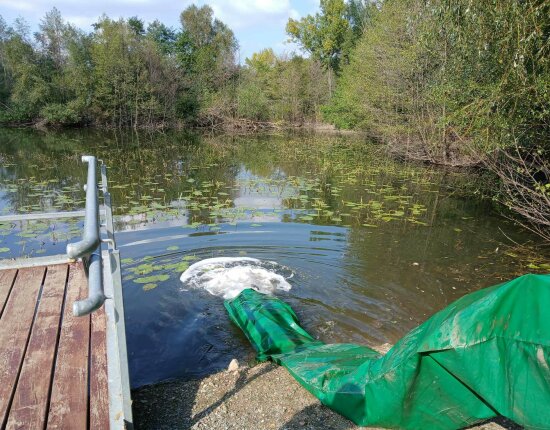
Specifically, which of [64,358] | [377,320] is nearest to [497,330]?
[64,358]

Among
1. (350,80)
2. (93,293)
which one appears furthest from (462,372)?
(350,80)

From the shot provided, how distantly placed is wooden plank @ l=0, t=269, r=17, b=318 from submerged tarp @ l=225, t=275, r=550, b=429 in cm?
242

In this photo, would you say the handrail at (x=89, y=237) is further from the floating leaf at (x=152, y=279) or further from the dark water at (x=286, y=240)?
the floating leaf at (x=152, y=279)

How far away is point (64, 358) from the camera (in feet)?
8.42

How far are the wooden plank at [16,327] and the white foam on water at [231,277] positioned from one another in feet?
8.51

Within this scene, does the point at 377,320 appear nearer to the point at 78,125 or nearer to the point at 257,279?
the point at 257,279

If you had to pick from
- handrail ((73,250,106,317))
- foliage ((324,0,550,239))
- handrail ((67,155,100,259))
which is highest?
foliage ((324,0,550,239))

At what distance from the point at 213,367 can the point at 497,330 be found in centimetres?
316

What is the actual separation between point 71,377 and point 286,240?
18.9 feet

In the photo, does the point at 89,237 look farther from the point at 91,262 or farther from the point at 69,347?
the point at 69,347

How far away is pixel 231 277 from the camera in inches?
237

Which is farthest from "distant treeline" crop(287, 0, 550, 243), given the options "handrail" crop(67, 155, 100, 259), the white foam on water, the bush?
the bush

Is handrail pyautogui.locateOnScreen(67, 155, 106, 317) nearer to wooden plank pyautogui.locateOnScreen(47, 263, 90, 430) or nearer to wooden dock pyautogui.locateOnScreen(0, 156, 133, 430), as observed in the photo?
wooden dock pyautogui.locateOnScreen(0, 156, 133, 430)

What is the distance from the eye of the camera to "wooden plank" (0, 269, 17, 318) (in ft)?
10.3
